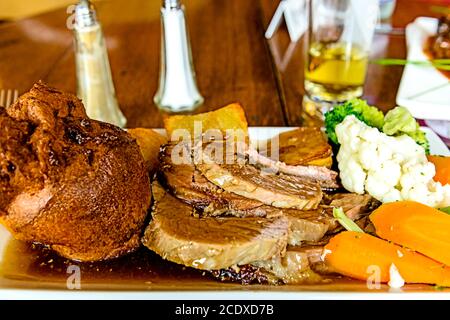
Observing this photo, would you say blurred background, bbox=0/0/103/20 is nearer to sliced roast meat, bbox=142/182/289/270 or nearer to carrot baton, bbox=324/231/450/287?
sliced roast meat, bbox=142/182/289/270

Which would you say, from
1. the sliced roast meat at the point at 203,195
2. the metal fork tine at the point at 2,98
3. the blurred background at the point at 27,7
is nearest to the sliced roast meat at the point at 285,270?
the sliced roast meat at the point at 203,195

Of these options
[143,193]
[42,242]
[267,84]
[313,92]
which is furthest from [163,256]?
[267,84]

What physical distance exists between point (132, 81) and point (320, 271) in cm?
174

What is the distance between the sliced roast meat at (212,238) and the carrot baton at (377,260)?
0.16m

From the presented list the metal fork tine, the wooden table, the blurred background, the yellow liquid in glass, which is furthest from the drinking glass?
the blurred background

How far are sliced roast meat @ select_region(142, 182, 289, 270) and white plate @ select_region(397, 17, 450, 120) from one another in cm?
118

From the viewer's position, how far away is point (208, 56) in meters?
3.35

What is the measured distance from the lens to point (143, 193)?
1.69 m

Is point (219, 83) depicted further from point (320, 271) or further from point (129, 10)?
point (320, 271)

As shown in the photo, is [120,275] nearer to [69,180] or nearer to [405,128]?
[69,180]

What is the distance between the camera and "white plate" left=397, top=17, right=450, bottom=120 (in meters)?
2.55

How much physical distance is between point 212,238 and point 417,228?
0.57 m
